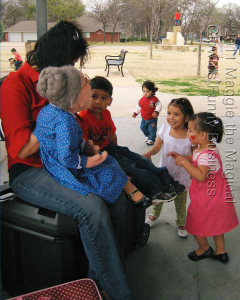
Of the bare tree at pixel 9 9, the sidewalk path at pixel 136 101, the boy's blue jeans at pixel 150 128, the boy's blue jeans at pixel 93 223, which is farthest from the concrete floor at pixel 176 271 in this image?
the sidewalk path at pixel 136 101

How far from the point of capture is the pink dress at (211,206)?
231cm

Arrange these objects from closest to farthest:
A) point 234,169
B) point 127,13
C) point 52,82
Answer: point 52,82
point 234,169
point 127,13

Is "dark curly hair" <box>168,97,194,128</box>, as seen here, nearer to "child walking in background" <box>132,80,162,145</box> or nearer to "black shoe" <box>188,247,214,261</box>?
"black shoe" <box>188,247,214,261</box>

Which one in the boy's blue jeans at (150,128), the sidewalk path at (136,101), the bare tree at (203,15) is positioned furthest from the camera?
the bare tree at (203,15)

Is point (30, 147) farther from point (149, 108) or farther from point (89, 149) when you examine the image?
point (149, 108)

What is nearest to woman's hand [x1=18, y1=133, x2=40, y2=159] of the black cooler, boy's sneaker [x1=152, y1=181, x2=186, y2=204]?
the black cooler

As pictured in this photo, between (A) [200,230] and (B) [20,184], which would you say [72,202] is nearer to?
(B) [20,184]

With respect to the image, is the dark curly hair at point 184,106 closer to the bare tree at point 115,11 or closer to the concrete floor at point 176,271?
the concrete floor at point 176,271

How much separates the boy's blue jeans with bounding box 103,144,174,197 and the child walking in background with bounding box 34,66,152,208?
11.8 inches

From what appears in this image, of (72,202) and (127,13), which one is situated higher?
(127,13)

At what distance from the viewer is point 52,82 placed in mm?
1711

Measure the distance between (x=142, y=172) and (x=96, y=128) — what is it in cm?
45

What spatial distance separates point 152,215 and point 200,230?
1.90 feet

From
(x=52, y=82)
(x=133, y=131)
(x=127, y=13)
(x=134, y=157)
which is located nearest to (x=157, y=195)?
(x=134, y=157)
